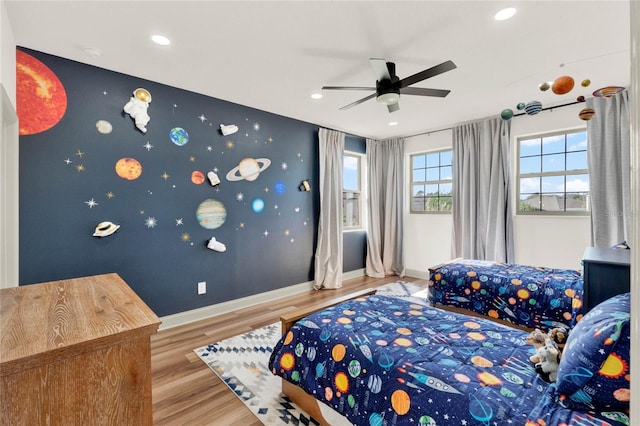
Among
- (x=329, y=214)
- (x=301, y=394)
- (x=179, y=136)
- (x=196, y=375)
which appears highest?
(x=179, y=136)

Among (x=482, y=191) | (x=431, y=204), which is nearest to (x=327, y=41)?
(x=482, y=191)

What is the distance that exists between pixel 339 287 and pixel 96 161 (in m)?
3.46

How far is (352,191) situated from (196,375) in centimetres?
382

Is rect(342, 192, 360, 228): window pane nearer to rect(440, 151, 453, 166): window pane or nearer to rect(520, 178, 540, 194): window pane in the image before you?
rect(440, 151, 453, 166): window pane

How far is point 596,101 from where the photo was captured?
3.44m

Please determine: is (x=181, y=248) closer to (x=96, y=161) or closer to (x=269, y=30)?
(x=96, y=161)

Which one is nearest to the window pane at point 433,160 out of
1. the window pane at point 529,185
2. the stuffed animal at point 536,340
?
the window pane at point 529,185

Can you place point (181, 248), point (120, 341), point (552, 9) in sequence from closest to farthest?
point (120, 341) → point (552, 9) → point (181, 248)

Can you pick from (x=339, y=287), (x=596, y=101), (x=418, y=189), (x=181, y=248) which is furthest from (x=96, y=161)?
(x=596, y=101)

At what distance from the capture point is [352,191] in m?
5.42

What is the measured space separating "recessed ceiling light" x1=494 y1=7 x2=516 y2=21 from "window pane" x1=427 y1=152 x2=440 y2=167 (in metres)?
3.13

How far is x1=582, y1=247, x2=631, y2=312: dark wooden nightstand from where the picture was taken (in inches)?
63.9

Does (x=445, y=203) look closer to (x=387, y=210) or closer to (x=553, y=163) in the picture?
(x=387, y=210)

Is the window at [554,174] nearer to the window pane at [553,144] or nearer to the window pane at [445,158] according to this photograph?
the window pane at [553,144]
